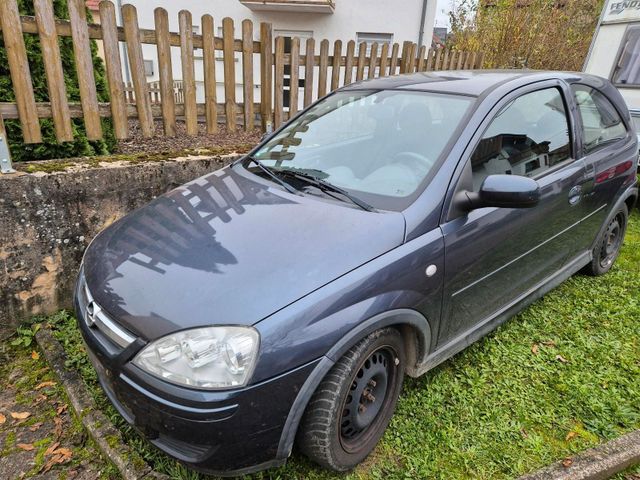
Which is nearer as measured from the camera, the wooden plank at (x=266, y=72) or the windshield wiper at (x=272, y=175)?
the windshield wiper at (x=272, y=175)

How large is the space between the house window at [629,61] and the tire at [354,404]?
22.6 ft

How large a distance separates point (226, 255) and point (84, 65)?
2.35 metres

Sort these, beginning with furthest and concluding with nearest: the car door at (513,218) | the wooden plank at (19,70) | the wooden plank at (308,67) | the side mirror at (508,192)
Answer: the wooden plank at (308,67) < the wooden plank at (19,70) < the car door at (513,218) < the side mirror at (508,192)

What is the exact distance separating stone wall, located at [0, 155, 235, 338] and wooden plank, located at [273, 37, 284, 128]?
176 cm

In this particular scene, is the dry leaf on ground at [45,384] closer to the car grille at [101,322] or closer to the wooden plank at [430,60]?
the car grille at [101,322]

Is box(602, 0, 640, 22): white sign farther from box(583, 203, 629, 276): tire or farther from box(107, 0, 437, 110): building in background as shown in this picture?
box(107, 0, 437, 110): building in background

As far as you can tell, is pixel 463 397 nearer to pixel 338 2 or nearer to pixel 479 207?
pixel 479 207

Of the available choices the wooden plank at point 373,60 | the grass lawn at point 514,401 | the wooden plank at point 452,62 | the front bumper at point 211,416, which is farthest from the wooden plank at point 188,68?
the wooden plank at point 452,62

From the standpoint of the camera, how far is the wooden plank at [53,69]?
115 inches

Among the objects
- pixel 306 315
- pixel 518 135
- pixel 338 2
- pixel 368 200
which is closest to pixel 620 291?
pixel 518 135

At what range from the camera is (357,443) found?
6.68 ft

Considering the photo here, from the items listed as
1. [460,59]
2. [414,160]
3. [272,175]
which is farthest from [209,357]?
[460,59]

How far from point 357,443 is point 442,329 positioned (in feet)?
2.34

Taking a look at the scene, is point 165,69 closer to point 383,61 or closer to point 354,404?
point 383,61
